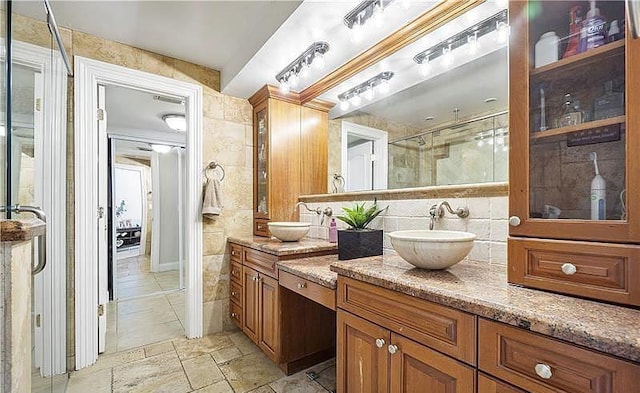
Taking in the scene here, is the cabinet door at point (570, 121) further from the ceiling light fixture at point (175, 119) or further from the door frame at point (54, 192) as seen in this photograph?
the ceiling light fixture at point (175, 119)

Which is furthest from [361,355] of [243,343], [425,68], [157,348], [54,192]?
[54,192]

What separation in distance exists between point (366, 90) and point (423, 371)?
1.87m

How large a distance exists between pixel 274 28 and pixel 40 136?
1540mm

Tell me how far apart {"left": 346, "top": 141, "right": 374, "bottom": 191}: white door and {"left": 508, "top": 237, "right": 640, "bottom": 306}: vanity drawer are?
1.19m

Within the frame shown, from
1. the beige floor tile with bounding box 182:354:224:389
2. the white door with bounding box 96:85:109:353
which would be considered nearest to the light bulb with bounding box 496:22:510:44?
the beige floor tile with bounding box 182:354:224:389

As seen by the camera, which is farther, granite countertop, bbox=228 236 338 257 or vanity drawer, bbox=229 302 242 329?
vanity drawer, bbox=229 302 242 329

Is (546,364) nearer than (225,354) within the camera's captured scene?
Yes

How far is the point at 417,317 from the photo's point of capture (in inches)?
36.3

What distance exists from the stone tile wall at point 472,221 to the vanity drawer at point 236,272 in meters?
1.21

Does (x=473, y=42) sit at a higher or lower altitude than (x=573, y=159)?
higher

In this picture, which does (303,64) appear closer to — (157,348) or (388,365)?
(388,365)

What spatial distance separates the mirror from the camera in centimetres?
143

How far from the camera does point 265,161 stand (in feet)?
8.55

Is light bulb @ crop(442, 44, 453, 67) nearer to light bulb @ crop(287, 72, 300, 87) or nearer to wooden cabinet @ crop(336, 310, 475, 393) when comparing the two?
light bulb @ crop(287, 72, 300, 87)
